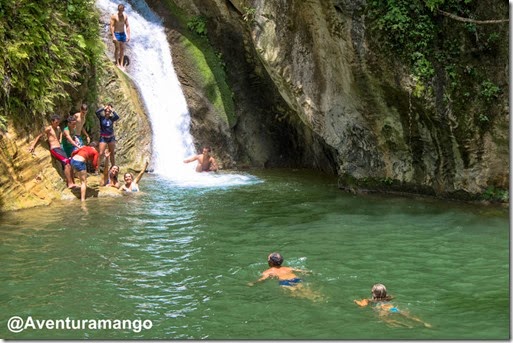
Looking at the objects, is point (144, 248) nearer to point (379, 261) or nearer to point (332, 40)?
point (379, 261)

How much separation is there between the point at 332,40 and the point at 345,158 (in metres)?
2.85

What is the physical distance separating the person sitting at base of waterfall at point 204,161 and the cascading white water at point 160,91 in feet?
0.84

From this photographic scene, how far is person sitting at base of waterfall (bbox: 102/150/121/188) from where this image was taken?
16188 millimetres

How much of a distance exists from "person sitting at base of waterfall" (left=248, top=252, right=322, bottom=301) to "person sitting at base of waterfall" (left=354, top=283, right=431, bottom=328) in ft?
2.27

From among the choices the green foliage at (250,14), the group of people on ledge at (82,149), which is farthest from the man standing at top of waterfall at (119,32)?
the green foliage at (250,14)

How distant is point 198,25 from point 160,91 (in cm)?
267

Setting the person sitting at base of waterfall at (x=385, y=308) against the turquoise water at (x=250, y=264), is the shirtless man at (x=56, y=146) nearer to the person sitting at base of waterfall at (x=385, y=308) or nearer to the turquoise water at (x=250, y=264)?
the turquoise water at (x=250, y=264)

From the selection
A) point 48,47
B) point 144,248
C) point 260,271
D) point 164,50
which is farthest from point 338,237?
point 164,50

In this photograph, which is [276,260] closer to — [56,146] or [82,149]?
[82,149]

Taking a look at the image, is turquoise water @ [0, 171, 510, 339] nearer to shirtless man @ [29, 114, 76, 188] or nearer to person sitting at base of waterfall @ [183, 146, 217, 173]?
shirtless man @ [29, 114, 76, 188]

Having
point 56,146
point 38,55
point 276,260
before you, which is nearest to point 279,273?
point 276,260

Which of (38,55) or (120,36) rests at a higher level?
(120,36)

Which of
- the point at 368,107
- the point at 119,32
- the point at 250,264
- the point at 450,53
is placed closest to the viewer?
the point at 250,264

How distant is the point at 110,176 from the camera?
1636cm
